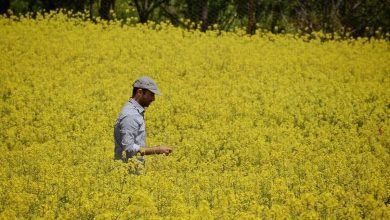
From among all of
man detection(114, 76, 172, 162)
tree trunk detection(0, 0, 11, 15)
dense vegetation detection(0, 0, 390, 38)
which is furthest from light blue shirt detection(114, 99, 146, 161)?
tree trunk detection(0, 0, 11, 15)

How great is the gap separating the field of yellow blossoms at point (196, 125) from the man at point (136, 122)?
389 millimetres

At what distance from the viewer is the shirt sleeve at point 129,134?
7.19 m

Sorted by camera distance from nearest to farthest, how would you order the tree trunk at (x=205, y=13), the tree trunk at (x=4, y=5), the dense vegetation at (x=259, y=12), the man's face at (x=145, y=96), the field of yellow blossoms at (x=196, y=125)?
the field of yellow blossoms at (x=196, y=125) < the man's face at (x=145, y=96) < the dense vegetation at (x=259, y=12) < the tree trunk at (x=4, y=5) < the tree trunk at (x=205, y=13)

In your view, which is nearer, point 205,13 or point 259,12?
point 205,13

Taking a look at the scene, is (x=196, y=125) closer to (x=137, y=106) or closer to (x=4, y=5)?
(x=137, y=106)

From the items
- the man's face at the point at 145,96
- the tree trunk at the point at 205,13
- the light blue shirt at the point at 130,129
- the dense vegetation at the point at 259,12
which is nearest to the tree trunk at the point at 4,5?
the dense vegetation at the point at 259,12

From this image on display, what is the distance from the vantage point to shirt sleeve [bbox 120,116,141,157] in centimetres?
719

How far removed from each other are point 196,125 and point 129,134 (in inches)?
202

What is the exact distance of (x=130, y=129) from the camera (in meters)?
7.24

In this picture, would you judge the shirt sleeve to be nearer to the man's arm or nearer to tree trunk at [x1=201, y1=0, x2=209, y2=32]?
the man's arm

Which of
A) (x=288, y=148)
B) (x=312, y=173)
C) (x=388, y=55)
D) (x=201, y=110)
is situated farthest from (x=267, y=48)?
(x=312, y=173)

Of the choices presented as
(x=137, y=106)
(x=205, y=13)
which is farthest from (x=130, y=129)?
(x=205, y=13)

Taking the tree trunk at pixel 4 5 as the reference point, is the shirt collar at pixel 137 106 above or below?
below

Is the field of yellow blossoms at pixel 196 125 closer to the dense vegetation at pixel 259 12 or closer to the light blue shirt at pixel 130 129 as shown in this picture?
the light blue shirt at pixel 130 129
